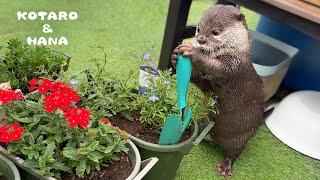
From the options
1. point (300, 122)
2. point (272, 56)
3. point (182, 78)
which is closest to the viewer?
point (182, 78)

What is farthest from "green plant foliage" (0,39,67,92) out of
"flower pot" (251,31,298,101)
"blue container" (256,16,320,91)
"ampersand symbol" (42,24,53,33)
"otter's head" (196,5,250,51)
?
"blue container" (256,16,320,91)

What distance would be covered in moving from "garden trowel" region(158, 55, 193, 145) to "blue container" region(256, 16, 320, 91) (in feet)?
4.62

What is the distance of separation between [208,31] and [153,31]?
4.88 ft

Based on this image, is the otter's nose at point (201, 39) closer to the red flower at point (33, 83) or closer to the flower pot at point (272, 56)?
the red flower at point (33, 83)

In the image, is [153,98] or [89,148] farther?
[153,98]

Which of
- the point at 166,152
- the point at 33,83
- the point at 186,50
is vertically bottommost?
the point at 166,152

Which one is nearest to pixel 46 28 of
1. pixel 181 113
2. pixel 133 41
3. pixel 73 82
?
pixel 133 41

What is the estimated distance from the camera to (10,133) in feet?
4.03

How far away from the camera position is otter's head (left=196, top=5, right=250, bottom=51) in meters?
1.61

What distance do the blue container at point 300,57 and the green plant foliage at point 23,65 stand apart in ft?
5.34

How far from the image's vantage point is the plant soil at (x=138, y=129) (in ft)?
5.26

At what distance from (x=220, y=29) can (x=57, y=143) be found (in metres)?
0.76

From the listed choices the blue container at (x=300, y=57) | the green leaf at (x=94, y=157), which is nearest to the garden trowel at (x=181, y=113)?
the green leaf at (x=94, y=157)

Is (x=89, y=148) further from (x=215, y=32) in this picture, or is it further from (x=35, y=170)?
(x=215, y=32)
